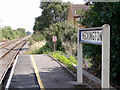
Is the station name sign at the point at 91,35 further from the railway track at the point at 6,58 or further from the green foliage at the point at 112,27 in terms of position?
the railway track at the point at 6,58

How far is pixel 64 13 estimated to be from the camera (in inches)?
1859

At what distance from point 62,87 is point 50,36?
1770 cm

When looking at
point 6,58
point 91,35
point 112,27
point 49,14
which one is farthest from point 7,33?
point 91,35

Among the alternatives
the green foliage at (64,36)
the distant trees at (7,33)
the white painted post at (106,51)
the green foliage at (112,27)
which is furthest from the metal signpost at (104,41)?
the distant trees at (7,33)

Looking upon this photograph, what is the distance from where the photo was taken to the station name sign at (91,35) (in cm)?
573

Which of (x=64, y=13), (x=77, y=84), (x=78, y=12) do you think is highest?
(x=64, y=13)

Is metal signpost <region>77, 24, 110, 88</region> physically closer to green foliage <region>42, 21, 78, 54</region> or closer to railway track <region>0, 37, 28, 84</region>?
railway track <region>0, 37, 28, 84</region>

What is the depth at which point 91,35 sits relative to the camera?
6.43 m

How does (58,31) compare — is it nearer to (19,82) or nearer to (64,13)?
(19,82)

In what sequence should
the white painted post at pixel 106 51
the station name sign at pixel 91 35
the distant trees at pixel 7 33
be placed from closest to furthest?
1. the white painted post at pixel 106 51
2. the station name sign at pixel 91 35
3. the distant trees at pixel 7 33

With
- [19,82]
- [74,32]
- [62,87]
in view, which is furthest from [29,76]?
Answer: [74,32]

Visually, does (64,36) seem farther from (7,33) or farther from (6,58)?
(7,33)

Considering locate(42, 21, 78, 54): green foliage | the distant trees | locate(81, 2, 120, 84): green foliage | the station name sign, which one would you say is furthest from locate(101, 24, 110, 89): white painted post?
the distant trees

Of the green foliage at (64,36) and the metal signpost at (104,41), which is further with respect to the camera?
the green foliage at (64,36)
